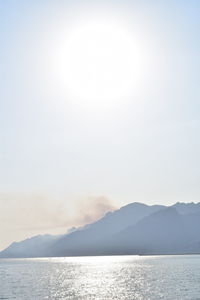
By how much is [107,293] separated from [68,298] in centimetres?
1710

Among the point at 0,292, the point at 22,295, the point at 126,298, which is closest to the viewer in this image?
the point at 126,298

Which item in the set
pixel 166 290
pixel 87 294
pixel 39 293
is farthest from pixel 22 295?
pixel 166 290

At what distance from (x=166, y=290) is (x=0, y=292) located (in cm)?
5286

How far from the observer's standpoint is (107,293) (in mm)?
136500

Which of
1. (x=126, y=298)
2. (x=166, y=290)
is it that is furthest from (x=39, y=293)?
(x=166, y=290)

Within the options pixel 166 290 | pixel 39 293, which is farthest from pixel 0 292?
pixel 166 290

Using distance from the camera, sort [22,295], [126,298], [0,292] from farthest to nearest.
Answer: [0,292] → [22,295] → [126,298]

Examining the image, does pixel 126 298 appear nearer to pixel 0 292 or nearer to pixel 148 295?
pixel 148 295

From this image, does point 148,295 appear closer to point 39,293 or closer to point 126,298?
point 126,298

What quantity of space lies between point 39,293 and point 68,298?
17667 mm

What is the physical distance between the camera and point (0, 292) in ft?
Answer: 463

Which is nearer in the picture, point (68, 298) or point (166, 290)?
Result: point (68, 298)

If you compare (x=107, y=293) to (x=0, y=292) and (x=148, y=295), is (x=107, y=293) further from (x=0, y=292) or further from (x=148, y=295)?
(x=0, y=292)

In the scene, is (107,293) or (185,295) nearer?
(185,295)
